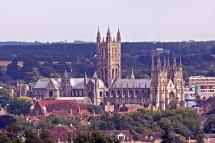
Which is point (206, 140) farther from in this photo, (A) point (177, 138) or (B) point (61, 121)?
(B) point (61, 121)

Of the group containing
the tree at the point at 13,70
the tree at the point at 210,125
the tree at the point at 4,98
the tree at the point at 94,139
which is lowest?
the tree at the point at 13,70

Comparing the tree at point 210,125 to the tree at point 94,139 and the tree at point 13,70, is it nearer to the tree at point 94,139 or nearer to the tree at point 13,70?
the tree at point 94,139

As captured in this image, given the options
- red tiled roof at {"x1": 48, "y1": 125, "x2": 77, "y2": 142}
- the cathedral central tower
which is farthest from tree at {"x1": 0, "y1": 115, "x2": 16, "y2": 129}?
the cathedral central tower

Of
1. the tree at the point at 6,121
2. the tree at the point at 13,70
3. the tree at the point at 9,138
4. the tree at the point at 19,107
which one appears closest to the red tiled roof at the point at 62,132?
the tree at the point at 6,121

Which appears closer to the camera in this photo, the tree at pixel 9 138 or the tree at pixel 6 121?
the tree at pixel 9 138

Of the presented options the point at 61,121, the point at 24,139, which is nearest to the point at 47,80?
the point at 61,121

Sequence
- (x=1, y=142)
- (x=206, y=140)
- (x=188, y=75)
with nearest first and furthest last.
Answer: (x=1, y=142) → (x=206, y=140) → (x=188, y=75)

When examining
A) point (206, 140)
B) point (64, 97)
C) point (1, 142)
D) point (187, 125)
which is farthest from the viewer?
point (64, 97)

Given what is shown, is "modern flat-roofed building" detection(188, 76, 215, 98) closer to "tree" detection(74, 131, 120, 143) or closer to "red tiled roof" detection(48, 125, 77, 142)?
"red tiled roof" detection(48, 125, 77, 142)

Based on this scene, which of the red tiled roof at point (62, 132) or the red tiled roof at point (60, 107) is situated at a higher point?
the red tiled roof at point (62, 132)
